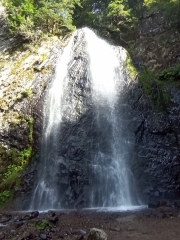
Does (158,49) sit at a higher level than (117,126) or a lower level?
higher

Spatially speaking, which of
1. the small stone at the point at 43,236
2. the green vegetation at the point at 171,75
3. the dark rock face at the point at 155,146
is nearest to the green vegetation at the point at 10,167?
the small stone at the point at 43,236

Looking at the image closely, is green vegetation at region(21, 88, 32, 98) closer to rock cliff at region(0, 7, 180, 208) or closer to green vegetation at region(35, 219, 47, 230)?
rock cliff at region(0, 7, 180, 208)

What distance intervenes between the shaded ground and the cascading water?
4.82 feet

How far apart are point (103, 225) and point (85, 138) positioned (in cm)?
457

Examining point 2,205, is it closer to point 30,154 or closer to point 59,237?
point 30,154

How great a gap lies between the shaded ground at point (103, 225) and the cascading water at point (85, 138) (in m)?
1.47

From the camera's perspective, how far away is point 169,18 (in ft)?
49.9

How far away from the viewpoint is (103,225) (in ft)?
19.2

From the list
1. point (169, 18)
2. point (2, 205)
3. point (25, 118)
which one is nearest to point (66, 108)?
point (25, 118)

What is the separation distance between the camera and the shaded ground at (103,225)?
205 inches

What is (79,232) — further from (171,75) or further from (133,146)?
(171,75)

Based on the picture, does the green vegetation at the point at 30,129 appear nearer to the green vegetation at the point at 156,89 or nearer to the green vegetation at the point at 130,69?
the green vegetation at the point at 130,69

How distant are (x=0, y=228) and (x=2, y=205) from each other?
2.99 meters

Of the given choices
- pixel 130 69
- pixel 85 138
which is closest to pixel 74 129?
pixel 85 138
